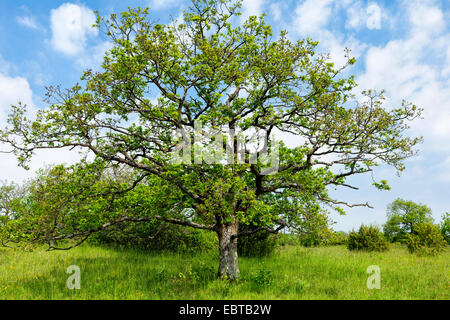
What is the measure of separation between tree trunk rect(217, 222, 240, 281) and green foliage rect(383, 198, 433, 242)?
4895 cm

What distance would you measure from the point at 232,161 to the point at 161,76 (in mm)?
5391

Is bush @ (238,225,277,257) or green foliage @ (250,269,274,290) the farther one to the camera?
bush @ (238,225,277,257)

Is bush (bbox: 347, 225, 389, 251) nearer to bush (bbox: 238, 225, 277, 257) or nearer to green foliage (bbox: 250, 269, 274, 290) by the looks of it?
bush (bbox: 238, 225, 277, 257)

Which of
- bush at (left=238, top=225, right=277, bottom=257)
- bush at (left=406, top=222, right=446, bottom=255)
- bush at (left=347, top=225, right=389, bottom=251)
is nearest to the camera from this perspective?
Result: bush at (left=238, top=225, right=277, bottom=257)

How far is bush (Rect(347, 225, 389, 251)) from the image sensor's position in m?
29.0

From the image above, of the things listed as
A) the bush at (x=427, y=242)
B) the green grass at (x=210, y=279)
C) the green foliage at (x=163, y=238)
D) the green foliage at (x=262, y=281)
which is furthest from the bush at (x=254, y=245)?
the bush at (x=427, y=242)

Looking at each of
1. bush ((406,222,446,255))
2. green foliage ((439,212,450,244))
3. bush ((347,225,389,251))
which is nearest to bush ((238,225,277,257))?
bush ((347,225,389,251))

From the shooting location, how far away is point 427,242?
27.0 metres

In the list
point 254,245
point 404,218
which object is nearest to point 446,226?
point 404,218

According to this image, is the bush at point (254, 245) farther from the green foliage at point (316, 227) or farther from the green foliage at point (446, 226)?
the green foliage at point (446, 226)

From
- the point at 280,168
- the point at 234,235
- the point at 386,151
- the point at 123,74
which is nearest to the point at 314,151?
the point at 280,168

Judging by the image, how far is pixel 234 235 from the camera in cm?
1518

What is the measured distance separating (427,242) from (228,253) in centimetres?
2217
